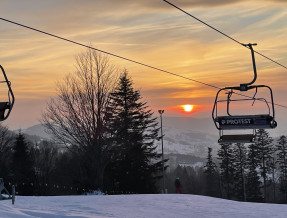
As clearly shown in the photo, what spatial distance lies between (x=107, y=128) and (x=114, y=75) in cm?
415

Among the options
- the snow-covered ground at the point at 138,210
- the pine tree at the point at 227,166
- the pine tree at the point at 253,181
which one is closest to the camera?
the snow-covered ground at the point at 138,210

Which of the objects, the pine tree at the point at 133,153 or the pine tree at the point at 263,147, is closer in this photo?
the pine tree at the point at 133,153

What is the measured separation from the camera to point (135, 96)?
4916 centimetres

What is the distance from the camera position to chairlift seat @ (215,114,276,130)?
15773 millimetres

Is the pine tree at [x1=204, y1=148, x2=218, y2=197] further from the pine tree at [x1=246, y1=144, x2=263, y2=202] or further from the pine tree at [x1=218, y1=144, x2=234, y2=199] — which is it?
the pine tree at [x1=246, y1=144, x2=263, y2=202]

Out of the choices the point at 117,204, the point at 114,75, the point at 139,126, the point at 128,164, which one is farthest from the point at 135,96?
the point at 117,204

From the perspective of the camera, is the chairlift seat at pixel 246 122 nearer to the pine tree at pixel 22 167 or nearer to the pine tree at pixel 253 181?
the pine tree at pixel 22 167

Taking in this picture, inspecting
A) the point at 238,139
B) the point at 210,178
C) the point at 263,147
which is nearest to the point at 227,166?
the point at 263,147

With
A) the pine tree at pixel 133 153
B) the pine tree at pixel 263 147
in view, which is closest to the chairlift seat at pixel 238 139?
the pine tree at pixel 133 153

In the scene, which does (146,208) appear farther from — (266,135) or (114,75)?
(266,135)

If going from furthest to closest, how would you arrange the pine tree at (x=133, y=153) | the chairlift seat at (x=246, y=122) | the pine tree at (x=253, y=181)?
the pine tree at (x=253, y=181), the pine tree at (x=133, y=153), the chairlift seat at (x=246, y=122)

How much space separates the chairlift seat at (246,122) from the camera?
1577 cm

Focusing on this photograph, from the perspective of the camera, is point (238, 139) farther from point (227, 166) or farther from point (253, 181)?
point (227, 166)

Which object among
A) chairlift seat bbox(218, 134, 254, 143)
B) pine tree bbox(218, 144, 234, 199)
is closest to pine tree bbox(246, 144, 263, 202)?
pine tree bbox(218, 144, 234, 199)
